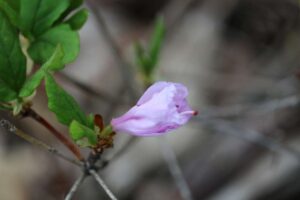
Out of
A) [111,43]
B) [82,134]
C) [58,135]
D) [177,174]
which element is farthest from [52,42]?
[177,174]

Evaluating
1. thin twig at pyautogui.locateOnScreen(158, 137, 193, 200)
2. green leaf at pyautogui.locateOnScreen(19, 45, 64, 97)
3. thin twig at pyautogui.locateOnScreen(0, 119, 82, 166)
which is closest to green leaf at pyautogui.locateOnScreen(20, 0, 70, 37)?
green leaf at pyautogui.locateOnScreen(19, 45, 64, 97)

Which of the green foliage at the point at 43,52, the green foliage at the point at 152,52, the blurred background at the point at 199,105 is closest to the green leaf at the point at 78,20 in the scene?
the green foliage at the point at 43,52

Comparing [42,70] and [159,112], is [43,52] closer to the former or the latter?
[42,70]

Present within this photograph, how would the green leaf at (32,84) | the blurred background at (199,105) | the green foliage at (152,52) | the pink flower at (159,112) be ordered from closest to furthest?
the pink flower at (159,112) < the green leaf at (32,84) < the green foliage at (152,52) < the blurred background at (199,105)

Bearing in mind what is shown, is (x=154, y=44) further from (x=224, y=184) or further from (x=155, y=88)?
(x=224, y=184)

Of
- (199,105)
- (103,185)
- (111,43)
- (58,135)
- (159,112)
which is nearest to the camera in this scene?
(159,112)

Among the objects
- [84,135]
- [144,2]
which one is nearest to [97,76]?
[144,2]

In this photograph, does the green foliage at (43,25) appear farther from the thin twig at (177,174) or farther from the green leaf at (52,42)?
the thin twig at (177,174)
